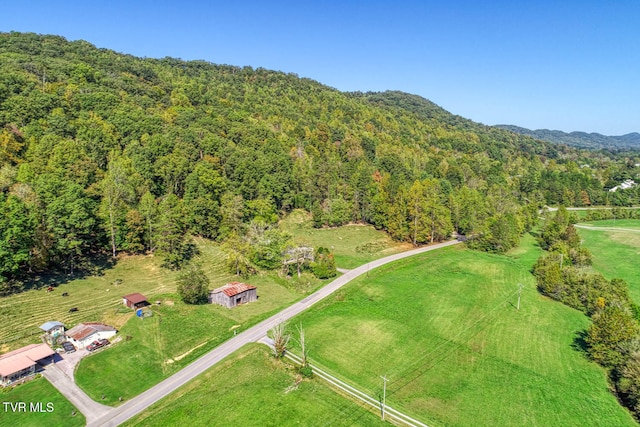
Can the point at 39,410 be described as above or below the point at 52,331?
below

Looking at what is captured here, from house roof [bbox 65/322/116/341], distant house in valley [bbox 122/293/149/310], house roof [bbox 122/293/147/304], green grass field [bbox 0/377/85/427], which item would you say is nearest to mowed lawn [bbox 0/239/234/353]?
distant house in valley [bbox 122/293/149/310]

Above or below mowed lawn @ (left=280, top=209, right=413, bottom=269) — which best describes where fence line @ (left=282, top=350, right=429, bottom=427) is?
below

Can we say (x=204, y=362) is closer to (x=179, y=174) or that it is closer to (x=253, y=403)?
(x=253, y=403)

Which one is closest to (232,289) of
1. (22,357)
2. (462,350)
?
(22,357)

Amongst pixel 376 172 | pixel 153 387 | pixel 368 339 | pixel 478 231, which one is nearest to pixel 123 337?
pixel 153 387

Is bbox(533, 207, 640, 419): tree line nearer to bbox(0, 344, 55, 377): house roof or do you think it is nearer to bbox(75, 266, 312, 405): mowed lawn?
bbox(75, 266, 312, 405): mowed lawn

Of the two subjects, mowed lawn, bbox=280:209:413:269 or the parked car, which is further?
mowed lawn, bbox=280:209:413:269
